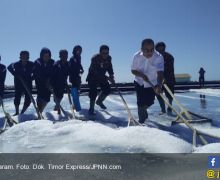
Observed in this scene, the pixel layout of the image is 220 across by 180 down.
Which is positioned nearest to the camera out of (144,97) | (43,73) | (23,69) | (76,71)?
(144,97)

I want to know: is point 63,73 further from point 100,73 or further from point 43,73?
point 100,73

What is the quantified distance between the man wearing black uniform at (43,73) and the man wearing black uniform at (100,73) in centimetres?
99

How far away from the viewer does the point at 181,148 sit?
166 inches

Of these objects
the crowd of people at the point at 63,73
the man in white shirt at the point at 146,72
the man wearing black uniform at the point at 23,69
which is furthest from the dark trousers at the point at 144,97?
the man wearing black uniform at the point at 23,69

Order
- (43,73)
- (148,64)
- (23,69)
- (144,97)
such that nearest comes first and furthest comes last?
(148,64), (144,97), (43,73), (23,69)

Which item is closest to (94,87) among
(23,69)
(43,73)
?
(43,73)

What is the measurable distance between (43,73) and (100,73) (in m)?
1.38

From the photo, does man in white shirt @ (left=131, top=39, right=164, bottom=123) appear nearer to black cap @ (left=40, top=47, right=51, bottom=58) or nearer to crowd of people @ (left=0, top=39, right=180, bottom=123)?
crowd of people @ (left=0, top=39, right=180, bottom=123)

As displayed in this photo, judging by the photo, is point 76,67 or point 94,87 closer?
point 94,87

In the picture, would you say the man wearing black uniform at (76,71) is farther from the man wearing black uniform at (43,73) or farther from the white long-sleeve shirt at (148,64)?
the white long-sleeve shirt at (148,64)

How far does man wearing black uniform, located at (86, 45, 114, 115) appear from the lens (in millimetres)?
8422

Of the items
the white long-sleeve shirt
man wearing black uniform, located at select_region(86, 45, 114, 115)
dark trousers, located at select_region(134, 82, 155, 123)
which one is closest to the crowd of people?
man wearing black uniform, located at select_region(86, 45, 114, 115)

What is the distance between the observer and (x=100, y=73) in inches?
338

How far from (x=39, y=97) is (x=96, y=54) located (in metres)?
1.82
